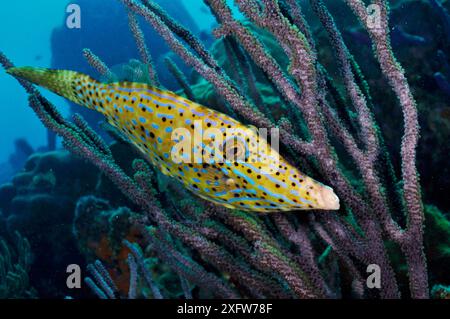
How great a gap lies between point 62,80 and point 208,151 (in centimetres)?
117

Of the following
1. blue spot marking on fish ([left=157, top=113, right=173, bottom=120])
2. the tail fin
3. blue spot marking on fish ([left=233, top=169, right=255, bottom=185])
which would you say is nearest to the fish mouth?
blue spot marking on fish ([left=233, top=169, right=255, bottom=185])

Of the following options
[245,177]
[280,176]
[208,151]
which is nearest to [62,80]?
[208,151]

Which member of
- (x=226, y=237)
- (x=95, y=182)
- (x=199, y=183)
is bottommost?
(x=226, y=237)

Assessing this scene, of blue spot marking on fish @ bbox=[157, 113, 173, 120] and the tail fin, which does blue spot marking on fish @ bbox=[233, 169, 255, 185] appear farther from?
the tail fin

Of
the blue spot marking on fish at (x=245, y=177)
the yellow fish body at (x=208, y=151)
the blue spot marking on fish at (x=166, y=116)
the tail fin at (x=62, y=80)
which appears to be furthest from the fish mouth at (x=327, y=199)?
the tail fin at (x=62, y=80)

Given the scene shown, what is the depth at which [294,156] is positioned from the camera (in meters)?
2.32

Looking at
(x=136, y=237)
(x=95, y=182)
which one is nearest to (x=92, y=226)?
(x=136, y=237)

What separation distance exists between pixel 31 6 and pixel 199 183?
97.6 metres

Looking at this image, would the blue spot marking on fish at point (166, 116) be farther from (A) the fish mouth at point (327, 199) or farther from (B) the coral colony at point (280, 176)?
(A) the fish mouth at point (327, 199)

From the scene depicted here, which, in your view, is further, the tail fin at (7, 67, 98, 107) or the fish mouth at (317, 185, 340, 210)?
the tail fin at (7, 67, 98, 107)

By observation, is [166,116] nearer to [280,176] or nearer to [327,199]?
[280,176]

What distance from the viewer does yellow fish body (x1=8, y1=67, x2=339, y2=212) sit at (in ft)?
5.33

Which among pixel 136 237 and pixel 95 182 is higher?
pixel 95 182
